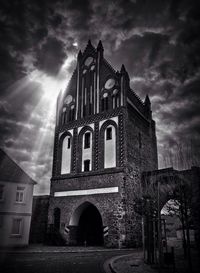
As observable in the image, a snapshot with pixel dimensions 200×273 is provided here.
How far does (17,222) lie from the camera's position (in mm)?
25344

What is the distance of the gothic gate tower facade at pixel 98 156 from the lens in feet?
77.7

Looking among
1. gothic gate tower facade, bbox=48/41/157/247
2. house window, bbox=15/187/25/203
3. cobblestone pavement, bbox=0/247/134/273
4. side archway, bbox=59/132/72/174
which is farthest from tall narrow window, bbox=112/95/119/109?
cobblestone pavement, bbox=0/247/134/273

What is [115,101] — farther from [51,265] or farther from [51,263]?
[51,265]

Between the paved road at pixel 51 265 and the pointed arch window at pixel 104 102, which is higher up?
the pointed arch window at pixel 104 102

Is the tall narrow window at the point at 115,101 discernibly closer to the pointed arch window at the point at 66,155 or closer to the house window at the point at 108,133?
the house window at the point at 108,133

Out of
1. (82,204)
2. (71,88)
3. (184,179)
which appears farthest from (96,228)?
(71,88)

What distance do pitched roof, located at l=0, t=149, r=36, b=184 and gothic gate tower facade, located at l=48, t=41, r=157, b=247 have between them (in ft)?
11.0

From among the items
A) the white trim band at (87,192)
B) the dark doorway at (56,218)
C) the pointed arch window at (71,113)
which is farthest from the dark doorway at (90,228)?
the pointed arch window at (71,113)

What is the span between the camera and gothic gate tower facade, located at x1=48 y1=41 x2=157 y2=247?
23672mm

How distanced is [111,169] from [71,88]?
41.5 ft

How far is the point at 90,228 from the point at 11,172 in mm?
10414

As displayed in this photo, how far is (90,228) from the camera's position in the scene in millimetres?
27609

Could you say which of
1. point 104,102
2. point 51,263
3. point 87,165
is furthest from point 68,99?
point 51,263

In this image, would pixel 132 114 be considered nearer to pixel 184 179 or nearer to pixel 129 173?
pixel 129 173
